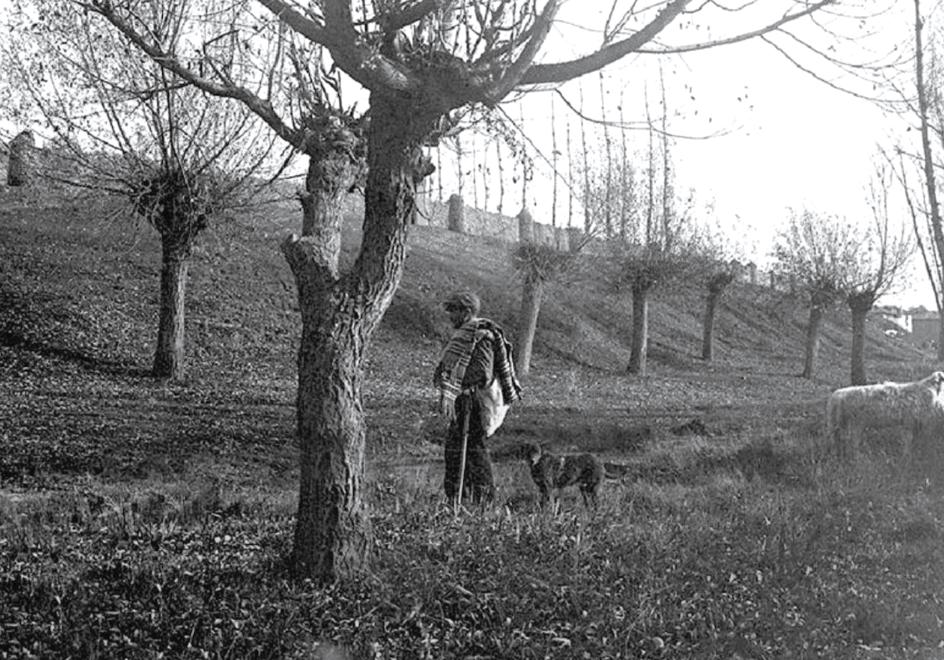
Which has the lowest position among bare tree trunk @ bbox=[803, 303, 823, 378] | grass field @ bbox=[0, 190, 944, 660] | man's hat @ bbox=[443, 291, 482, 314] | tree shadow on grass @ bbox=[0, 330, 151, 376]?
grass field @ bbox=[0, 190, 944, 660]

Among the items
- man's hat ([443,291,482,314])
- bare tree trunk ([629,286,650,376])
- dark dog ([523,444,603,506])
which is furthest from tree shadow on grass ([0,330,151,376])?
bare tree trunk ([629,286,650,376])

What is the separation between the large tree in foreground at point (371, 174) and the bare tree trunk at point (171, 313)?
1297 centimetres

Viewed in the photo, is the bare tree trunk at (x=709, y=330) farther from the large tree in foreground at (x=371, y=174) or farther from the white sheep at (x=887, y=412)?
the large tree in foreground at (x=371, y=174)

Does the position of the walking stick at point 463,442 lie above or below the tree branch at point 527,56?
below

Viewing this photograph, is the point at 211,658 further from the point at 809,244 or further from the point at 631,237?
the point at 809,244

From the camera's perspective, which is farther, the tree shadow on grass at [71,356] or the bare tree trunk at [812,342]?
the bare tree trunk at [812,342]

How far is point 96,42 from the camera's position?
57.1 ft

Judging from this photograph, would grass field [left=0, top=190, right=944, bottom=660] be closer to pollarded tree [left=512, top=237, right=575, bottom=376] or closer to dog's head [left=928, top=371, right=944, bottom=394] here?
dog's head [left=928, top=371, right=944, bottom=394]

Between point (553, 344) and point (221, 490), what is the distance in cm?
2243

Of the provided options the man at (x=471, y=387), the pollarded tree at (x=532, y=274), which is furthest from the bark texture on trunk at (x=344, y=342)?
the pollarded tree at (x=532, y=274)

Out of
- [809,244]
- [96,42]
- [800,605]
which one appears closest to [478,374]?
[800,605]

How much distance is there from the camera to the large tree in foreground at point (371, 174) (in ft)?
19.2

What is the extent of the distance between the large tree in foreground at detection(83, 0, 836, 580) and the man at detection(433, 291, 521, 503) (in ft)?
7.80

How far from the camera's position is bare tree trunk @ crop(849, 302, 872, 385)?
31600 millimetres
